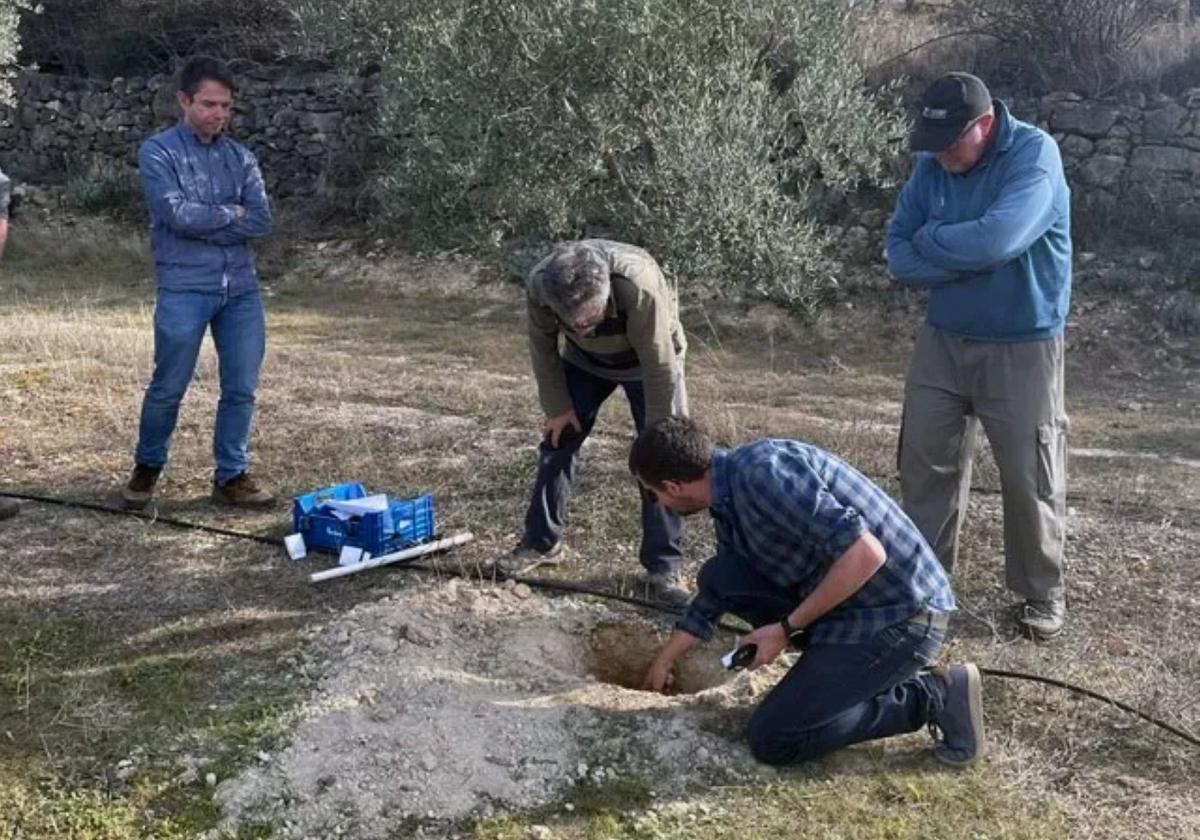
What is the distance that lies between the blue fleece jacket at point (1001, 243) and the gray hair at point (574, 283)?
3.83 ft

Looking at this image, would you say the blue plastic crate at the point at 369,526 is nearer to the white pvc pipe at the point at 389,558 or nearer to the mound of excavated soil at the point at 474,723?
the white pvc pipe at the point at 389,558

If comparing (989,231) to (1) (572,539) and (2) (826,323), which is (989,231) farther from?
(2) (826,323)

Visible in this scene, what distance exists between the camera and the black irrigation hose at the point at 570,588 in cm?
387

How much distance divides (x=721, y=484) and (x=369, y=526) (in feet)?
6.81

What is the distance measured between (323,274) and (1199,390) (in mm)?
9591

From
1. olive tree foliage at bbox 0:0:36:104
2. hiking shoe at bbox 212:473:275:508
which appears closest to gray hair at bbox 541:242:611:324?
hiking shoe at bbox 212:473:275:508

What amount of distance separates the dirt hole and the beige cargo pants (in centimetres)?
102

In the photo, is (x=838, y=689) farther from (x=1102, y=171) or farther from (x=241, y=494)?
(x=1102, y=171)

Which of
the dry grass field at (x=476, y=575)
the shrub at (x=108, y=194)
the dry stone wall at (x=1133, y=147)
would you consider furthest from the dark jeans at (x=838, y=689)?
the shrub at (x=108, y=194)

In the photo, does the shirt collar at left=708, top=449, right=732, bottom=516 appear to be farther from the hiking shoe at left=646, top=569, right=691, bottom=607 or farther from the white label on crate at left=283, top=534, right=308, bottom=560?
the white label on crate at left=283, top=534, right=308, bottom=560

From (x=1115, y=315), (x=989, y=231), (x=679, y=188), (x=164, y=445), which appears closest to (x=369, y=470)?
(x=164, y=445)

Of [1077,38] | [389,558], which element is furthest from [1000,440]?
[1077,38]

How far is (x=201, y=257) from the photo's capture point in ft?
17.4

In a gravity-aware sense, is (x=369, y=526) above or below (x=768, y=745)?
above
